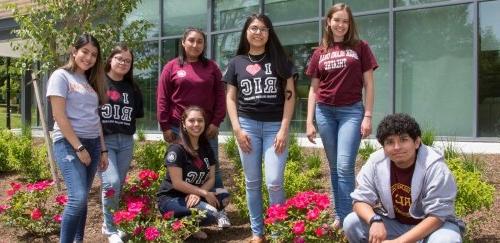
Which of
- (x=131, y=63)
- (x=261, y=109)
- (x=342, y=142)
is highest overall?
(x=131, y=63)

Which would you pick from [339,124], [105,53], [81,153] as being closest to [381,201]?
[339,124]

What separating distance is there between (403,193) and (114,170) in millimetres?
2290

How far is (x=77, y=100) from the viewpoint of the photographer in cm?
398

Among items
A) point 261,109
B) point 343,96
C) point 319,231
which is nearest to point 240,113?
point 261,109

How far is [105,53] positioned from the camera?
255 inches

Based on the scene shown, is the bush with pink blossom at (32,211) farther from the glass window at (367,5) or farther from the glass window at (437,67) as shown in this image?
the glass window at (367,5)

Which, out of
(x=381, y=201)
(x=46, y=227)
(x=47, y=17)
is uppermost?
(x=47, y=17)

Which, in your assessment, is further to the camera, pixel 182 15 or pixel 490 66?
pixel 182 15

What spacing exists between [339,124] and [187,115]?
1208 millimetres

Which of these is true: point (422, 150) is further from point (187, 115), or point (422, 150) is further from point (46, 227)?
point (46, 227)

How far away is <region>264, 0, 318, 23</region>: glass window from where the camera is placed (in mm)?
10312

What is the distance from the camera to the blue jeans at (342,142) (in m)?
3.96

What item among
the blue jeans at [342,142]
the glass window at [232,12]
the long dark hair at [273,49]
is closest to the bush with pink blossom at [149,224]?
the blue jeans at [342,142]

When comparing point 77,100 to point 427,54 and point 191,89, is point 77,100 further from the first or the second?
point 427,54
